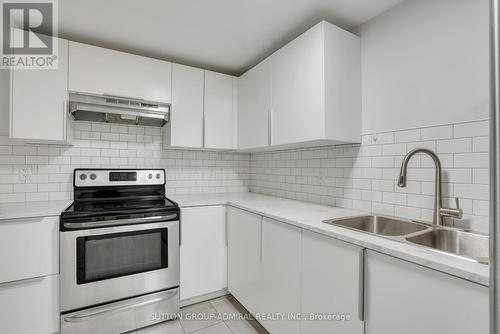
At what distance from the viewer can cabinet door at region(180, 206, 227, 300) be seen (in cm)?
205

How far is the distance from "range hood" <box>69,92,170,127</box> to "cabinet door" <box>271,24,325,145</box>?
1.02 metres

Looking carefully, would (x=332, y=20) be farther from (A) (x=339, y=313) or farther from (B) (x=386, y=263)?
(A) (x=339, y=313)

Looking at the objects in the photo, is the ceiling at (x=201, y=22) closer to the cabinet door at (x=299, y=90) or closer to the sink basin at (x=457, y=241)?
the cabinet door at (x=299, y=90)

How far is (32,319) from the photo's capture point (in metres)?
1.56

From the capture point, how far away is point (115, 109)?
78.4 inches

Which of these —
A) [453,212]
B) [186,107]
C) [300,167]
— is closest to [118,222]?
[186,107]

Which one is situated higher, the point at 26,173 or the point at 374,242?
the point at 26,173

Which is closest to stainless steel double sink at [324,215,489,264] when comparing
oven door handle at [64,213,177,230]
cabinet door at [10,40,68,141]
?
oven door handle at [64,213,177,230]

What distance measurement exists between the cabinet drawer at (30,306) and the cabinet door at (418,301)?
74.6 inches

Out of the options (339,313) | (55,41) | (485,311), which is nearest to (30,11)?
(55,41)

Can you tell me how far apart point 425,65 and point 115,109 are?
218cm

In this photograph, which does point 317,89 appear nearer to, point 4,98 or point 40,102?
point 40,102

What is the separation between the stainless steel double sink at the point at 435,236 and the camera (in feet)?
3.70

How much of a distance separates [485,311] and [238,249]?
155cm
